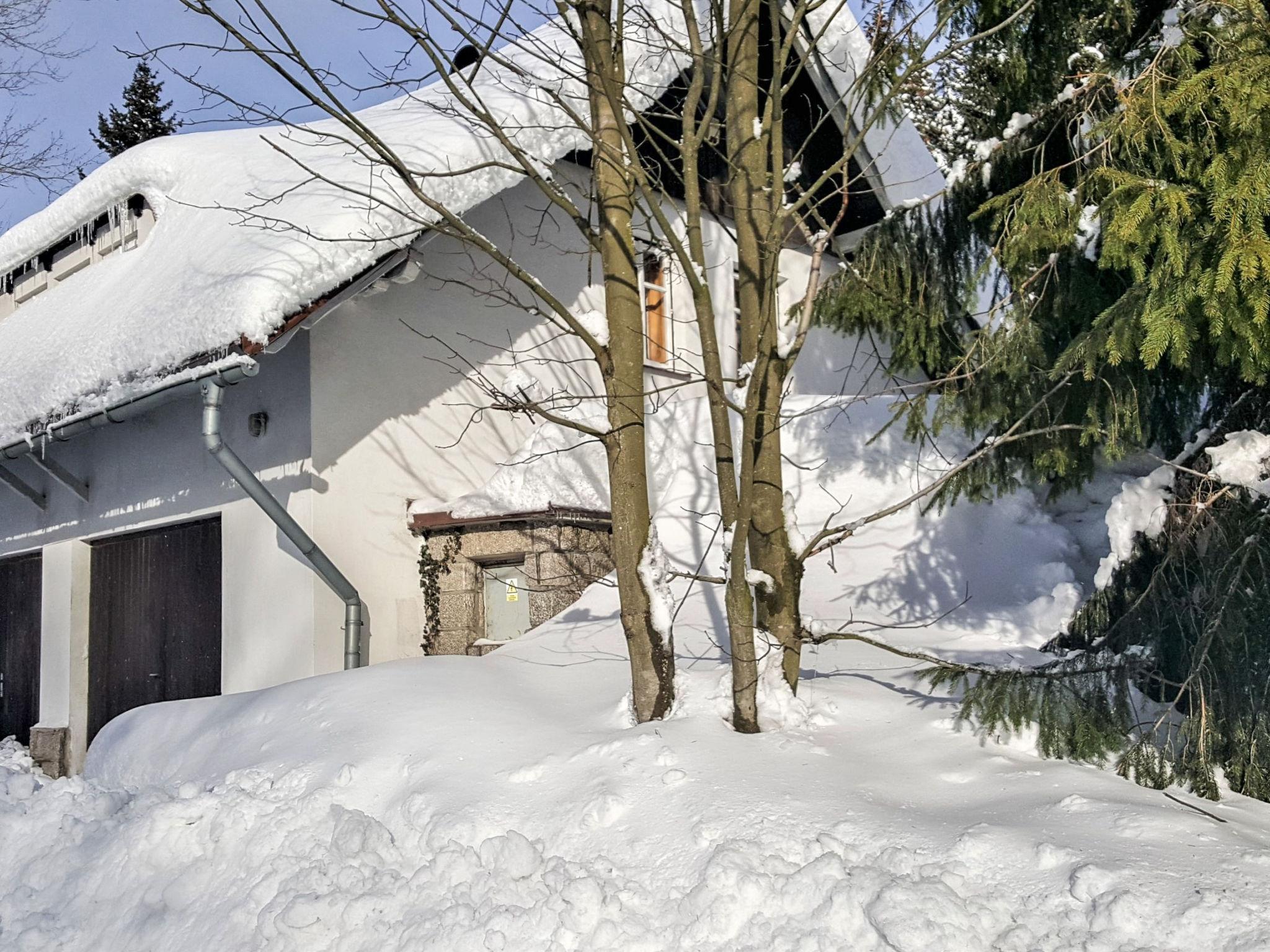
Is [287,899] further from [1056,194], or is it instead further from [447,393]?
[447,393]

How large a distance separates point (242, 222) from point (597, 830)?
14.8ft

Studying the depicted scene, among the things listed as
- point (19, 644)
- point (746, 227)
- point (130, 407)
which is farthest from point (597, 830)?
point (19, 644)

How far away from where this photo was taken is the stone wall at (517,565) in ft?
26.3

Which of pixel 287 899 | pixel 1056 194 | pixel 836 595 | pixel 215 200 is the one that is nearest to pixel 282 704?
pixel 287 899

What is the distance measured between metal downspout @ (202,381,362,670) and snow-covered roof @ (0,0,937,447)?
14.7 inches

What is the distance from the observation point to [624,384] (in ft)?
16.8

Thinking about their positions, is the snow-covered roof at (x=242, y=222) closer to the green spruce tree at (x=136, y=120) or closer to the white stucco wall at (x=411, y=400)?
the white stucco wall at (x=411, y=400)

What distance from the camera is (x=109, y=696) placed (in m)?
9.82

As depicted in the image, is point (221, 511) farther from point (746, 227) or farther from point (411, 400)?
point (746, 227)

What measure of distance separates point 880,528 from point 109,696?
6.64 m

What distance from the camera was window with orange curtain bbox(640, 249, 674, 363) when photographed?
10750mm

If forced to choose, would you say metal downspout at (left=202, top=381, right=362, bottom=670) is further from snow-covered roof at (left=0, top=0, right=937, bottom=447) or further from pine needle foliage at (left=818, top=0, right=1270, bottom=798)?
pine needle foliage at (left=818, top=0, right=1270, bottom=798)

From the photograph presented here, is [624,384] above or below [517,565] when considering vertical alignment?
above

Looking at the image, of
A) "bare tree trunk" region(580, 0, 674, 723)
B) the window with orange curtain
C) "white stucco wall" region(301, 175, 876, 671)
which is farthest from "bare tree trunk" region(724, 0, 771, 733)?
the window with orange curtain
